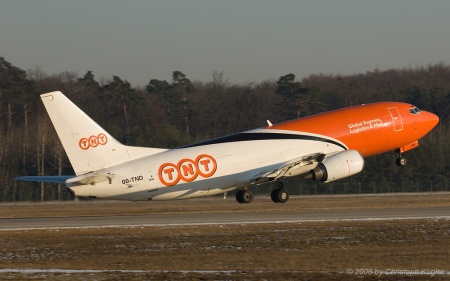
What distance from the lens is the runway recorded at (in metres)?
45.2

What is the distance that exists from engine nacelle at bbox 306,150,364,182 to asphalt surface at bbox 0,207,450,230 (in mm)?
2129

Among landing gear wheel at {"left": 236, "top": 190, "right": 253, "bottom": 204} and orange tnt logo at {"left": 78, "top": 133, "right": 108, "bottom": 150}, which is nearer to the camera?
orange tnt logo at {"left": 78, "top": 133, "right": 108, "bottom": 150}

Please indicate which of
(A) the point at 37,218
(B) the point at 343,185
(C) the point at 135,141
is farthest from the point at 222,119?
(A) the point at 37,218

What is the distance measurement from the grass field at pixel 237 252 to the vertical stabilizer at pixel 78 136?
574 cm

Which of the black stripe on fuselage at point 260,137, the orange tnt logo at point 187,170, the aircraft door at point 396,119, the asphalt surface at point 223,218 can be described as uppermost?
the aircraft door at point 396,119

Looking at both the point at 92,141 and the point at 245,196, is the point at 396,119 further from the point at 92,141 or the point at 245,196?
the point at 92,141

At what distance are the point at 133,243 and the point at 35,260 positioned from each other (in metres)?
5.41

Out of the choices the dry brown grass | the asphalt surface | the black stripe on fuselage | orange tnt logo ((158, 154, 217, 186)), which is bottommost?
the asphalt surface

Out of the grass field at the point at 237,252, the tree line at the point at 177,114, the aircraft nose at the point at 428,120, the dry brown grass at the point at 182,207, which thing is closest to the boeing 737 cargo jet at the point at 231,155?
the aircraft nose at the point at 428,120

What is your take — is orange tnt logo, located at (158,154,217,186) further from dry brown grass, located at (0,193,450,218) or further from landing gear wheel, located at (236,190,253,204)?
dry brown grass, located at (0,193,450,218)

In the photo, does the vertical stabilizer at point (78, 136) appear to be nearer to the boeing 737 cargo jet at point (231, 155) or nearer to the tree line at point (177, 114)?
the boeing 737 cargo jet at point (231, 155)

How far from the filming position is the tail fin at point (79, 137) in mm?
46688

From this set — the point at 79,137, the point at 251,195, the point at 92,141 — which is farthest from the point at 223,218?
the point at 79,137

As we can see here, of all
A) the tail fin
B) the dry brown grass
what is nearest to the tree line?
the dry brown grass
